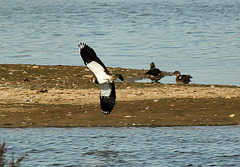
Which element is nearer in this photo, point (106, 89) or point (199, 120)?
point (106, 89)

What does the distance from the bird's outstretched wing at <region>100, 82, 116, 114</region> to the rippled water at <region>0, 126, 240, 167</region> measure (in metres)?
0.55

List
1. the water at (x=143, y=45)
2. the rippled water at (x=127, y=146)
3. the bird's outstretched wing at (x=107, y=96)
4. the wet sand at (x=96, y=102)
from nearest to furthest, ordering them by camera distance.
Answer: the rippled water at (x=127, y=146) → the bird's outstretched wing at (x=107, y=96) → the wet sand at (x=96, y=102) → the water at (x=143, y=45)

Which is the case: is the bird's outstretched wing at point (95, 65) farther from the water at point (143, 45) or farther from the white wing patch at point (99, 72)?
the water at point (143, 45)

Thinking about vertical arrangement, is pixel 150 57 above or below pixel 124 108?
above

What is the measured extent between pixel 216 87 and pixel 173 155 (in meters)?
8.67

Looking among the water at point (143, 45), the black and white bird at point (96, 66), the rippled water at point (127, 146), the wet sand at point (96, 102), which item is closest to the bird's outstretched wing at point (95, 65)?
the black and white bird at point (96, 66)

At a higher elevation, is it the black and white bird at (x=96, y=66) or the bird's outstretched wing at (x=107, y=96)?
the black and white bird at (x=96, y=66)

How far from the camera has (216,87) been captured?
1795cm

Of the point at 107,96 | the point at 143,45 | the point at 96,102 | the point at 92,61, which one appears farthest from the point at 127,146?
the point at 143,45

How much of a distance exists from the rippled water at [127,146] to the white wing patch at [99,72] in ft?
3.92

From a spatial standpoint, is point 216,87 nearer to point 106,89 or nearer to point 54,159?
point 106,89

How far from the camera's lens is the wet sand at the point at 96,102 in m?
13.0

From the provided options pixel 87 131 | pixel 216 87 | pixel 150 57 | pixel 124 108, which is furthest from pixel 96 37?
pixel 87 131

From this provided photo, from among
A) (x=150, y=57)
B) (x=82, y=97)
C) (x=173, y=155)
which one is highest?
(x=150, y=57)
